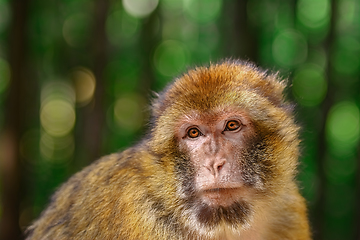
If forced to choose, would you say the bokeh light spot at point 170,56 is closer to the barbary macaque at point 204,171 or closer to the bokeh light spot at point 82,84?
the bokeh light spot at point 82,84

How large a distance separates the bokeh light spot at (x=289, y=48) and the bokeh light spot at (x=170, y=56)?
4388mm

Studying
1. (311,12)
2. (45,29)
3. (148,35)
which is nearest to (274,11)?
(311,12)

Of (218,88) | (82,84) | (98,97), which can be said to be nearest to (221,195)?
(218,88)

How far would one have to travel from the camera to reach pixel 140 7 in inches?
577

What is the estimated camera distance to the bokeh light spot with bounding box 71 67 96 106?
14.0 meters

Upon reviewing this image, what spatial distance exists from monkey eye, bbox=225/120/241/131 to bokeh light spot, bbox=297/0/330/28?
38.4 feet

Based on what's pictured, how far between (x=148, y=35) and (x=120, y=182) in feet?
35.7

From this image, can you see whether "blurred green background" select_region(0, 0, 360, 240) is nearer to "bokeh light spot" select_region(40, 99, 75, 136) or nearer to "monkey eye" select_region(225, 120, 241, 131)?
"bokeh light spot" select_region(40, 99, 75, 136)

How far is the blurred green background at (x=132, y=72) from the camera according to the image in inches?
357

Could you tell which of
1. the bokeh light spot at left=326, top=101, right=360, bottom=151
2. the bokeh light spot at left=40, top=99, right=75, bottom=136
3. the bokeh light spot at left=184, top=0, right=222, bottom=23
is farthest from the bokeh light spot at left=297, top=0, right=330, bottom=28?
the bokeh light spot at left=40, top=99, right=75, bottom=136

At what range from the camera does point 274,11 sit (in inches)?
537

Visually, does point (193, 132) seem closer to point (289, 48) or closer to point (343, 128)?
point (289, 48)

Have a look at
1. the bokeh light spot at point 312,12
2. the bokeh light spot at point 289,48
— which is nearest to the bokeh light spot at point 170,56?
the bokeh light spot at point 289,48

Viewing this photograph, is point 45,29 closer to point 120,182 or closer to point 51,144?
point 51,144
